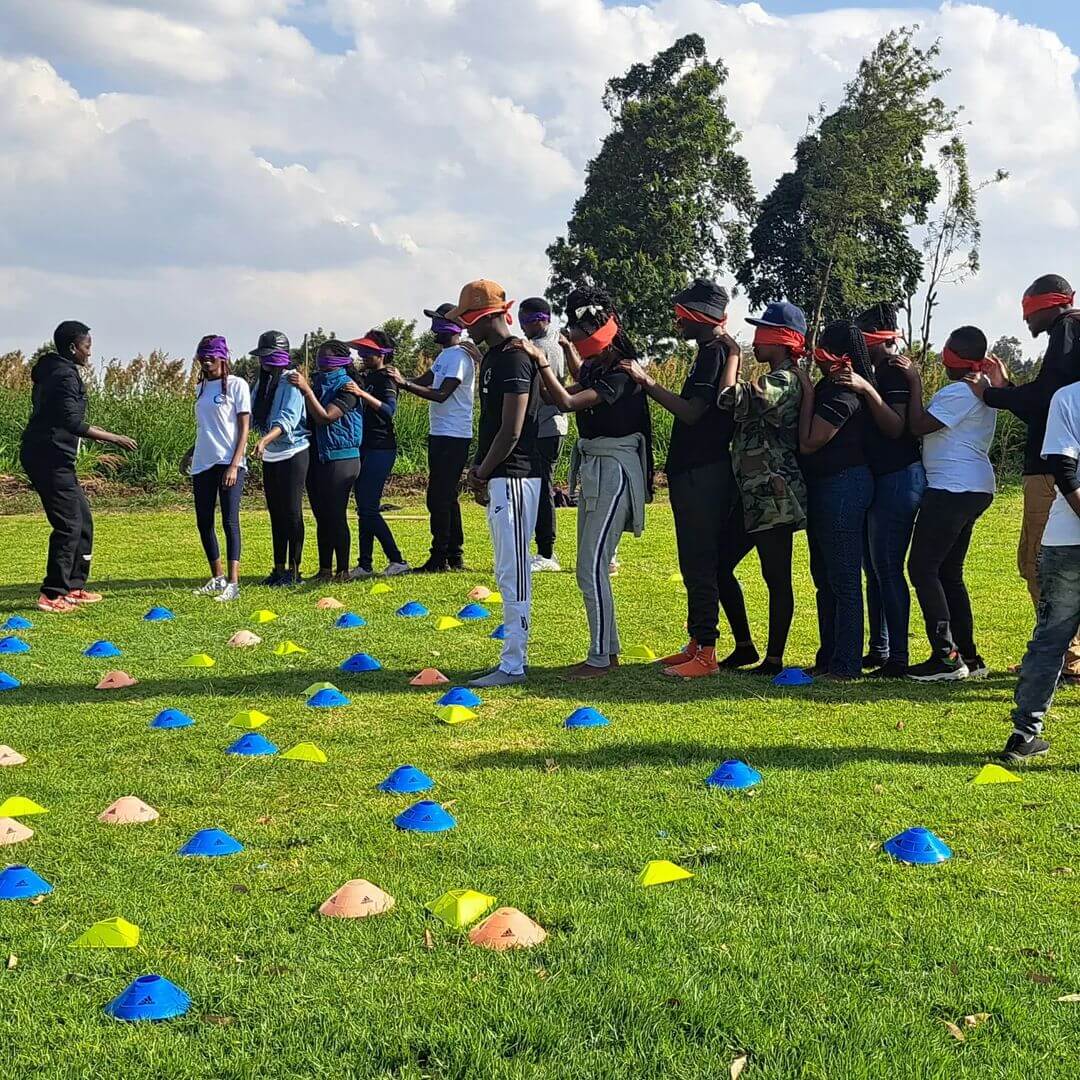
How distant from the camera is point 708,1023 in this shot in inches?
122

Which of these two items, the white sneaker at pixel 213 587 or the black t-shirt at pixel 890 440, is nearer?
the black t-shirt at pixel 890 440

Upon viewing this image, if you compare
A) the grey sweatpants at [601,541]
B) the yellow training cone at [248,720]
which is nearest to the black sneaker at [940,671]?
the grey sweatpants at [601,541]

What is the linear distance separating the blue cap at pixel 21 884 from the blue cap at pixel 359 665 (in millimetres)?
3470

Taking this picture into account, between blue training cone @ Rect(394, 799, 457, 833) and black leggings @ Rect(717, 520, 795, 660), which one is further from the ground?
black leggings @ Rect(717, 520, 795, 660)

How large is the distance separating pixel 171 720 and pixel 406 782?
1.65m

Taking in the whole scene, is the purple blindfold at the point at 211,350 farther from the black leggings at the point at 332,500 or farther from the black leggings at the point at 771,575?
the black leggings at the point at 771,575

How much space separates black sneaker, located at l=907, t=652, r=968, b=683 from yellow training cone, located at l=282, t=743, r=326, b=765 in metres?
3.41

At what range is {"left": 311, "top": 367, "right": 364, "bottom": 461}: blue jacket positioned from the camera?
33.3ft

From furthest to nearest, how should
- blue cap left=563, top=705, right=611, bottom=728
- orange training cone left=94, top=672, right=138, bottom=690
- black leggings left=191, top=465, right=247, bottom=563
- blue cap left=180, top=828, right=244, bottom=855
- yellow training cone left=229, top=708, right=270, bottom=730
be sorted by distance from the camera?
1. black leggings left=191, top=465, right=247, bottom=563
2. orange training cone left=94, top=672, right=138, bottom=690
3. yellow training cone left=229, top=708, right=270, bottom=730
4. blue cap left=563, top=705, right=611, bottom=728
5. blue cap left=180, top=828, right=244, bottom=855

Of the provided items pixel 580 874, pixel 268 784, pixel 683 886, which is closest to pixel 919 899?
pixel 683 886

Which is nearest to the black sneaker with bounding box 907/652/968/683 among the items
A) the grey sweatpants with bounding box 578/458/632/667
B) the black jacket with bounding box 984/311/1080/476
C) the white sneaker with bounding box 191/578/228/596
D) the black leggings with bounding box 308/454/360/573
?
the black jacket with bounding box 984/311/1080/476

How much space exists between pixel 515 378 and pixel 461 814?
108 inches

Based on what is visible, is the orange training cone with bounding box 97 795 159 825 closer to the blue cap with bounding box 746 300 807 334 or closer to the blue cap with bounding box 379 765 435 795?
the blue cap with bounding box 379 765 435 795

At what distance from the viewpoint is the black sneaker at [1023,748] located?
5.36m
